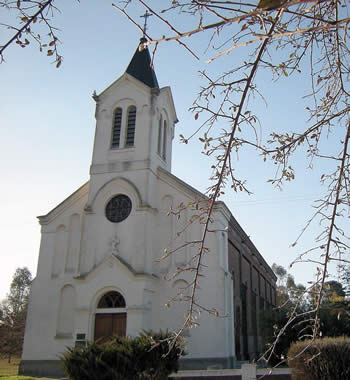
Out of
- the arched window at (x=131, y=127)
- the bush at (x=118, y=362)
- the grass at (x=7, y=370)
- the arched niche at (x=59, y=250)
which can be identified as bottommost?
the grass at (x=7, y=370)

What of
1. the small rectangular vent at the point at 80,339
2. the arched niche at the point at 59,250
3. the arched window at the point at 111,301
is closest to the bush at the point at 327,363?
the arched window at the point at 111,301

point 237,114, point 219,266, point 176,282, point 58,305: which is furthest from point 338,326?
point 237,114

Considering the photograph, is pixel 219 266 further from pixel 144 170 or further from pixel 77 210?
pixel 77 210

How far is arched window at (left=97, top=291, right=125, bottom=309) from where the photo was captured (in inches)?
837

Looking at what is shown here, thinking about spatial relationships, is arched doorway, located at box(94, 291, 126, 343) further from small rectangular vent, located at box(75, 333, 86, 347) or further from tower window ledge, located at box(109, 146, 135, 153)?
tower window ledge, located at box(109, 146, 135, 153)

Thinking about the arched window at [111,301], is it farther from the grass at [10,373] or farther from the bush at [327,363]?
the bush at [327,363]

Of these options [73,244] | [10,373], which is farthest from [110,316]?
[10,373]

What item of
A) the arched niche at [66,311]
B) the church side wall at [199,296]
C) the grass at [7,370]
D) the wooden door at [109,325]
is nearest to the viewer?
the grass at [7,370]

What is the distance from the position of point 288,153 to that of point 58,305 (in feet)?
63.9

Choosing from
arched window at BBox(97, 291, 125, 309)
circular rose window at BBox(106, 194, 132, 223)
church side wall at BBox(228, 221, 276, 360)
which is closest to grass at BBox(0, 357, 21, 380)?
arched window at BBox(97, 291, 125, 309)

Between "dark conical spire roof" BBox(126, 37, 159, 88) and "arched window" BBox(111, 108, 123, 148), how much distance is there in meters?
2.46

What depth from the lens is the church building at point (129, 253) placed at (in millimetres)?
20594

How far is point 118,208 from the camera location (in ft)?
76.5

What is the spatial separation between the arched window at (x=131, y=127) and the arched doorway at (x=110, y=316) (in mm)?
8360
